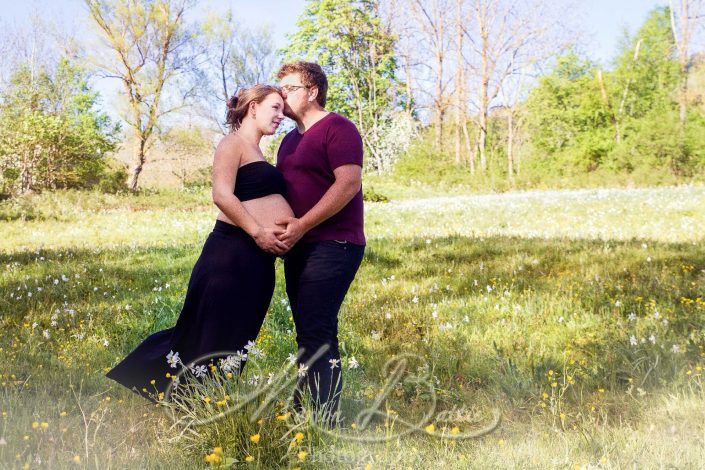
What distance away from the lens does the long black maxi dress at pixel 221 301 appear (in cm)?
363

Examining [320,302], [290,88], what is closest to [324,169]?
[290,88]

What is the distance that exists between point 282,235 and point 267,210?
21 cm

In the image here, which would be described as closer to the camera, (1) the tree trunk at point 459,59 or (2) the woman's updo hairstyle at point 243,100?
(2) the woman's updo hairstyle at point 243,100

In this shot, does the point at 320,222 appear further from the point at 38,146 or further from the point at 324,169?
the point at 38,146

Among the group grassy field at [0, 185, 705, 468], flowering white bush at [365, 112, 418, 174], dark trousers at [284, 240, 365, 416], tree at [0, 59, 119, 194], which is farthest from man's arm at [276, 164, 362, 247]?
flowering white bush at [365, 112, 418, 174]

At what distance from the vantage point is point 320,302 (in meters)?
3.69

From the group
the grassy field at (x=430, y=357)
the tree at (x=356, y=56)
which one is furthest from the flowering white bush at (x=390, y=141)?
the grassy field at (x=430, y=357)

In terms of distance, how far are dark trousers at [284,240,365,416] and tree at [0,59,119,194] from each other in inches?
1007

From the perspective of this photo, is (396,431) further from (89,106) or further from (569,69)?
(569,69)

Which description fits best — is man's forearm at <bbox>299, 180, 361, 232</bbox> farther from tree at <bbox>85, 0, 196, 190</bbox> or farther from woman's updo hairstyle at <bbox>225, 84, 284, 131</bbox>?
tree at <bbox>85, 0, 196, 190</bbox>

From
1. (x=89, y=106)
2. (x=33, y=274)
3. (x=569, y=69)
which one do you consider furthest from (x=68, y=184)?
(x=569, y=69)

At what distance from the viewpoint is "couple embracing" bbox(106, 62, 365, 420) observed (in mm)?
3566

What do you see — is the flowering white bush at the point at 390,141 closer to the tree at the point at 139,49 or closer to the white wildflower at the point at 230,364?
the tree at the point at 139,49

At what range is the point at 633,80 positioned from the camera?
45500 millimetres
